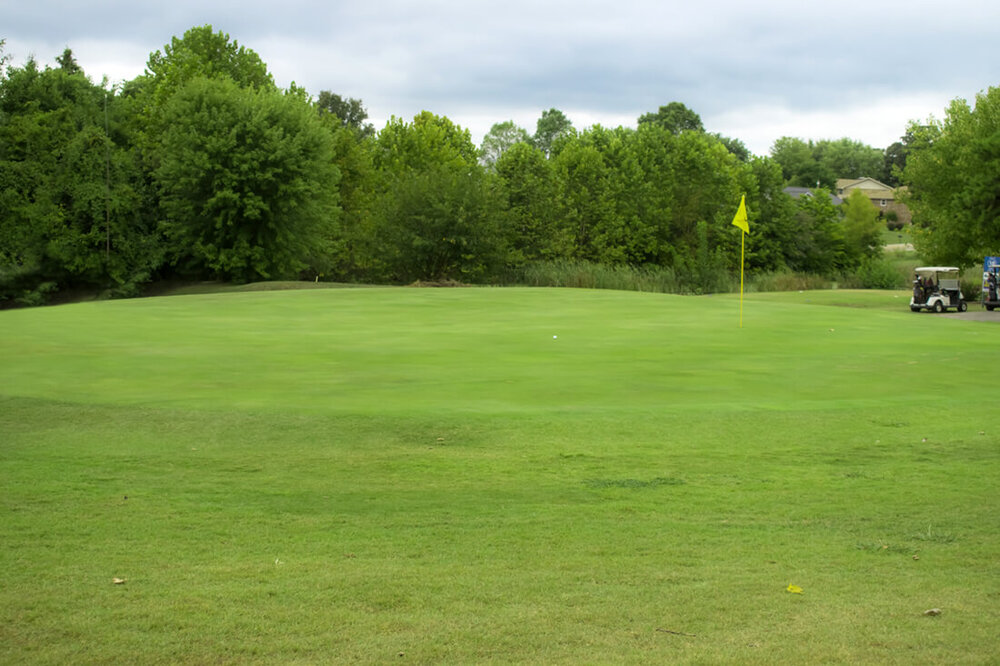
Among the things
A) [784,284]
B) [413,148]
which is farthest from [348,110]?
[784,284]

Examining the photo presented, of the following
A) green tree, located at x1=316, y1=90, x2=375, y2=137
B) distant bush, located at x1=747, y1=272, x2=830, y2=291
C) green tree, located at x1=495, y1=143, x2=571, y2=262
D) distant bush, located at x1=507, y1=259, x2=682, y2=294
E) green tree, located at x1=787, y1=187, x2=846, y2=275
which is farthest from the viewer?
green tree, located at x1=316, y1=90, x2=375, y2=137

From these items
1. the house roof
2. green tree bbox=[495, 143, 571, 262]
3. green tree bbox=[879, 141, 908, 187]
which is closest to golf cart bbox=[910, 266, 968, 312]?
green tree bbox=[495, 143, 571, 262]

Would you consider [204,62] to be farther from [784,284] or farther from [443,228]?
[784,284]

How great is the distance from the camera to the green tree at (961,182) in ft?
133

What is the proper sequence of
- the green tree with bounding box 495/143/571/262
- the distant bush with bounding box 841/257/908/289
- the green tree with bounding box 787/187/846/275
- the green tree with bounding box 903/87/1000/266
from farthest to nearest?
the green tree with bounding box 787/187/846/275, the green tree with bounding box 495/143/571/262, the distant bush with bounding box 841/257/908/289, the green tree with bounding box 903/87/1000/266

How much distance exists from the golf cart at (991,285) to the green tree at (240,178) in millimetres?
32355

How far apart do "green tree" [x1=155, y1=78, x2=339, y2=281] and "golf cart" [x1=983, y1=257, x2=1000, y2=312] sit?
106 feet

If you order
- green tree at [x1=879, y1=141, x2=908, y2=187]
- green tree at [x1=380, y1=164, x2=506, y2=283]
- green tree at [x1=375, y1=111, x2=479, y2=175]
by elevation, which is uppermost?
green tree at [x1=879, y1=141, x2=908, y2=187]

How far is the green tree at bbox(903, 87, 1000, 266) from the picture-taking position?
40562mm

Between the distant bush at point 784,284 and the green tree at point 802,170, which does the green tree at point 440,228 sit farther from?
the green tree at point 802,170

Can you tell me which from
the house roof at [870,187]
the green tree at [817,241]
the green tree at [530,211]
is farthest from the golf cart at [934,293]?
the house roof at [870,187]

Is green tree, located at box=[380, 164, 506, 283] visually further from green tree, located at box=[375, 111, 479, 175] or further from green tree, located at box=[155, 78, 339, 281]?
green tree, located at box=[375, 111, 479, 175]

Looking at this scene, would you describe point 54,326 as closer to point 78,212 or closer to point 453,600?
point 453,600

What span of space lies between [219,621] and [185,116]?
50362 mm
